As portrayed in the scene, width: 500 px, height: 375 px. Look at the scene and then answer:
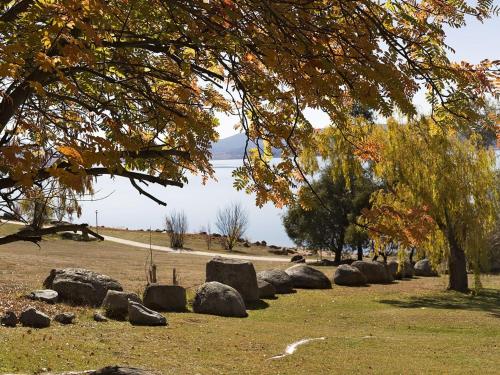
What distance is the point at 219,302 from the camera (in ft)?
58.9

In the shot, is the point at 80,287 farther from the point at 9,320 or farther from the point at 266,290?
the point at 266,290

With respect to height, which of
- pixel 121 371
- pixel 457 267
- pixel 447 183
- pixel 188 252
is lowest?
pixel 121 371

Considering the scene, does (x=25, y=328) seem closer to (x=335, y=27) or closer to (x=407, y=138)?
(x=335, y=27)

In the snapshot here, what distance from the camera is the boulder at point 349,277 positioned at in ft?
88.9

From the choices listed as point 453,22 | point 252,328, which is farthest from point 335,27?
point 252,328

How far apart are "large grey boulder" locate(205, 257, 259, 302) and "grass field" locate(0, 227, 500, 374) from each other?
0.82 m

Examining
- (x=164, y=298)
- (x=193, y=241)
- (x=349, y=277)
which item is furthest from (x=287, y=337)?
(x=193, y=241)

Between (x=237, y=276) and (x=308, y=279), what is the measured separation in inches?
202

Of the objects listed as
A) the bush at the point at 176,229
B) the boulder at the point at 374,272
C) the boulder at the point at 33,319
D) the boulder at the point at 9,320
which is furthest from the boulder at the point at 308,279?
the bush at the point at 176,229

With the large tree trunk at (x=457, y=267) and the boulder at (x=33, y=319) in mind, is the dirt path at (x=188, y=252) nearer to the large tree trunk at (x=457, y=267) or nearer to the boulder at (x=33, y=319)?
the large tree trunk at (x=457, y=267)

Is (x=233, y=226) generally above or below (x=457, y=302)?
above

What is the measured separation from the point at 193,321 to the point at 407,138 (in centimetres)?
1268

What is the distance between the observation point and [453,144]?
24.5 metres

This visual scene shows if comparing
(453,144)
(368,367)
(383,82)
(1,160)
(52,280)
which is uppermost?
(453,144)
